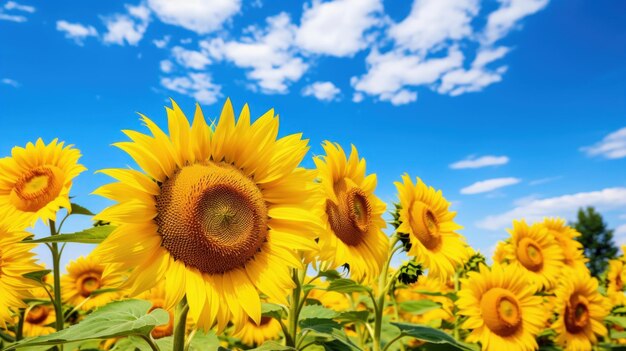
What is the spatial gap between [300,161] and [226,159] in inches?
14.1

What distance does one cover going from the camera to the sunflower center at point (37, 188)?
157 inches

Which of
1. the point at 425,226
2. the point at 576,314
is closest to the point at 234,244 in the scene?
the point at 425,226

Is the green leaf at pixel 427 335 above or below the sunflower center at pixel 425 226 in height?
below

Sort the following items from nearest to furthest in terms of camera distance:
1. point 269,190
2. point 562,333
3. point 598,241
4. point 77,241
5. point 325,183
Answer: point 77,241
point 269,190
point 325,183
point 562,333
point 598,241

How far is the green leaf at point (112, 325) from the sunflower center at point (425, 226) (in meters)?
2.40

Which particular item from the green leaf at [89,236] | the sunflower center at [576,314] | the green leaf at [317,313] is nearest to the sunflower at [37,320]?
the green leaf at [317,313]

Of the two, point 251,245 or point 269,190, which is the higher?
point 269,190

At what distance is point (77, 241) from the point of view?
6.59 ft

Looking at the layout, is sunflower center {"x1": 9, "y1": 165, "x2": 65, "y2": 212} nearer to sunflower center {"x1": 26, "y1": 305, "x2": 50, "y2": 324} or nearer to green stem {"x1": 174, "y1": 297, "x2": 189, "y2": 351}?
green stem {"x1": 174, "y1": 297, "x2": 189, "y2": 351}

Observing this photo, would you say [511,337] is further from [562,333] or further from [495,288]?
[562,333]

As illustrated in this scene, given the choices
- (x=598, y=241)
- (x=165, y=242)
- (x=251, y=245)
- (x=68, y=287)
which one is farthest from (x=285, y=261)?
(x=598, y=241)

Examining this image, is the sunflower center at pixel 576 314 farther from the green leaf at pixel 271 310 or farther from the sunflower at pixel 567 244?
the green leaf at pixel 271 310

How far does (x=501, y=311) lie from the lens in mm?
5203

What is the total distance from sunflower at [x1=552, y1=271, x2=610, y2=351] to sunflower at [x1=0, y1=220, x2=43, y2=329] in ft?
17.6
